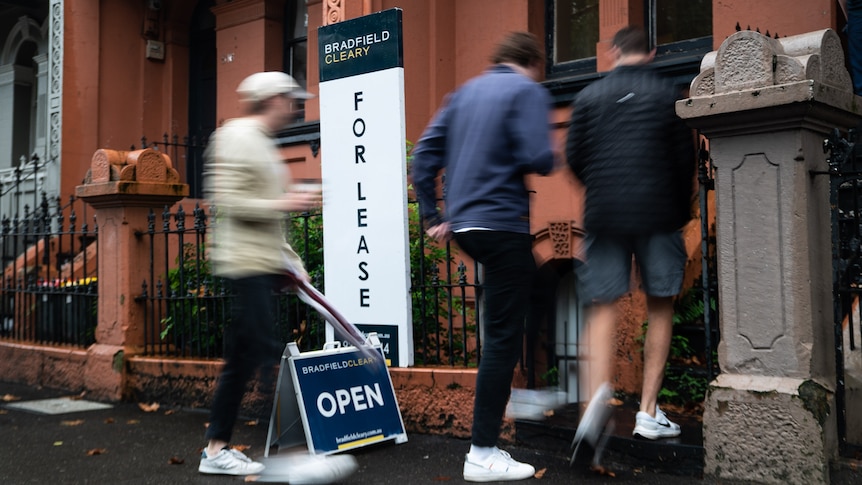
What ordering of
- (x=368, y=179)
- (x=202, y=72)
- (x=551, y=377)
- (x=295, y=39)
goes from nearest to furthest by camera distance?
1. (x=368, y=179)
2. (x=551, y=377)
3. (x=295, y=39)
4. (x=202, y=72)

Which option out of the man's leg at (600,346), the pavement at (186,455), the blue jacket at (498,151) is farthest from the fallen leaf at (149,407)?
the man's leg at (600,346)

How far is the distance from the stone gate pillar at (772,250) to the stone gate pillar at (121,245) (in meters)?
4.95

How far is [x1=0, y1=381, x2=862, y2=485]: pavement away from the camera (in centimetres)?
430

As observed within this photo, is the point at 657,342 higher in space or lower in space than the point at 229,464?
higher

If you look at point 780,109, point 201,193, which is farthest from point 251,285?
point 201,193

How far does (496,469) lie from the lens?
13.1ft

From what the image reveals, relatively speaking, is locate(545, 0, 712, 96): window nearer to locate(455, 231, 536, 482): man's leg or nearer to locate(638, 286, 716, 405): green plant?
locate(638, 286, 716, 405): green plant

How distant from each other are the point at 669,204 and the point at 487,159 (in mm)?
890

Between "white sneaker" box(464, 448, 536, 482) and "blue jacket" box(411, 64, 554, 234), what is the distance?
3.48 feet

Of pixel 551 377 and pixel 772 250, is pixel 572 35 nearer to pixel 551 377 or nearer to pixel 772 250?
pixel 551 377

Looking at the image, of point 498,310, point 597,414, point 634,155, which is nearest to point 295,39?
point 634,155

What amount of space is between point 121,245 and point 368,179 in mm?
3034

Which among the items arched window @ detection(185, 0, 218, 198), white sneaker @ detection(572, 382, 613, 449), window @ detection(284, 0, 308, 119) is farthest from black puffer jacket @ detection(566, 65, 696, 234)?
arched window @ detection(185, 0, 218, 198)

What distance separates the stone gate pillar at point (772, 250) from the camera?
12.9 ft
